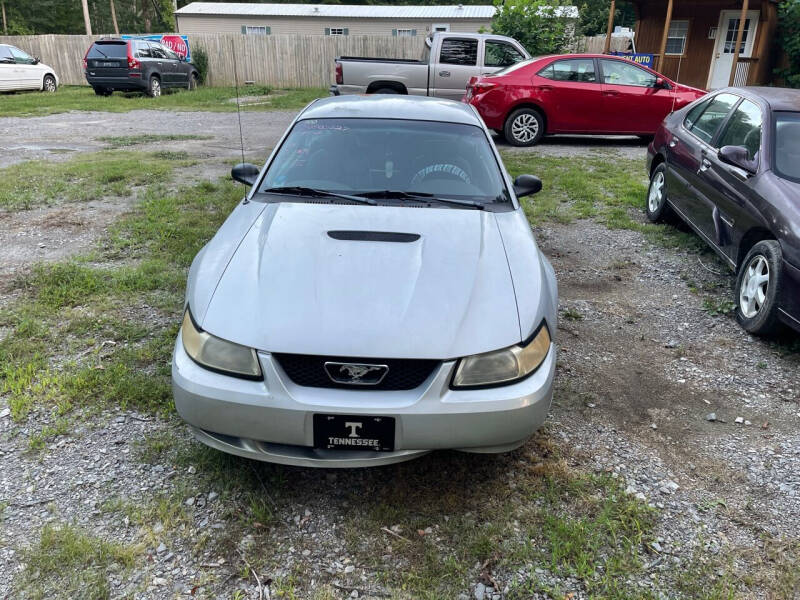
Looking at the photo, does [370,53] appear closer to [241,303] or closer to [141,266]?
[141,266]

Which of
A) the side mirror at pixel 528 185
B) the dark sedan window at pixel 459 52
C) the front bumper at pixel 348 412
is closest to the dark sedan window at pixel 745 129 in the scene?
the side mirror at pixel 528 185

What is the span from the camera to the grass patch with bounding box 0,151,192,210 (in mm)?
7188

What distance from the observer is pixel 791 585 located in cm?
231

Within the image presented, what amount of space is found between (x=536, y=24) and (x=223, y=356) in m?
16.6

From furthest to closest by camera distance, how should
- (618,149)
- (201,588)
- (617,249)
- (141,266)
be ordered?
(618,149), (617,249), (141,266), (201,588)

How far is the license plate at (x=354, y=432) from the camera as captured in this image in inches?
92.0

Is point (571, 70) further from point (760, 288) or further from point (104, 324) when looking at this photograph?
point (104, 324)

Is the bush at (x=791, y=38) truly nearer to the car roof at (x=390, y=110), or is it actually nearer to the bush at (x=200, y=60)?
the car roof at (x=390, y=110)

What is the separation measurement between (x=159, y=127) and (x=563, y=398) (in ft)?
39.2

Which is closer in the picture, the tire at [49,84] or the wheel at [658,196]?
the wheel at [658,196]

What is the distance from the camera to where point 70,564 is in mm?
2311

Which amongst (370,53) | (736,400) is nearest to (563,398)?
(736,400)

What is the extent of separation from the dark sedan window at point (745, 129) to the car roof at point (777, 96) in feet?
0.31

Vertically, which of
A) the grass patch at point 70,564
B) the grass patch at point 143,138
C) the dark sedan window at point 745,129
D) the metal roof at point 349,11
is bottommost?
the grass patch at point 70,564
